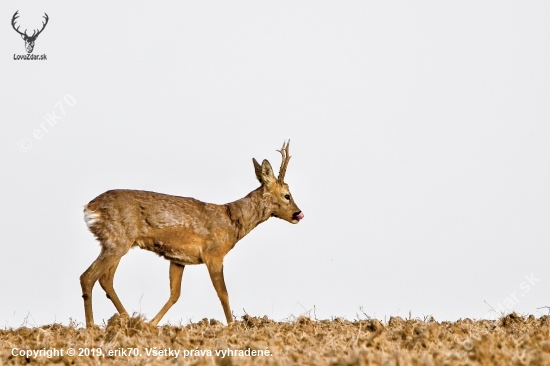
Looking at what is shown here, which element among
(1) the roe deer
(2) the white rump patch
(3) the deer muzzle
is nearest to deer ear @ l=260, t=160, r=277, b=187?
(1) the roe deer

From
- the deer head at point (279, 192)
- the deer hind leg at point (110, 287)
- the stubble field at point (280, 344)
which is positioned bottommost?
the stubble field at point (280, 344)

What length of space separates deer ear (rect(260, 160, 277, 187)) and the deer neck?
0.53ft

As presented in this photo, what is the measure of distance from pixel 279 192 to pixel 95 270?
151 inches

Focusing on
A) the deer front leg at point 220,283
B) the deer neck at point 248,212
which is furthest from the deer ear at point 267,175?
the deer front leg at point 220,283

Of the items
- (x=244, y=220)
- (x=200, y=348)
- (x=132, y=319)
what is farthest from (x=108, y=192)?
(x=200, y=348)

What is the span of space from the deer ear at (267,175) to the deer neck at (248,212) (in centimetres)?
16

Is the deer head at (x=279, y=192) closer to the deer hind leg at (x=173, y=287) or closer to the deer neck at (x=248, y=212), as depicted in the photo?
the deer neck at (x=248, y=212)

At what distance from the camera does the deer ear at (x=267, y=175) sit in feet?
48.4

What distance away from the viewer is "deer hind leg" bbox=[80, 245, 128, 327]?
12289 millimetres

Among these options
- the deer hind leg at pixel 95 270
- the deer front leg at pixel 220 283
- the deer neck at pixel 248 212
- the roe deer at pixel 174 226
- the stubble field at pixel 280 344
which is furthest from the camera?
the deer neck at pixel 248 212

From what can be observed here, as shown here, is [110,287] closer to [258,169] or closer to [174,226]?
[174,226]

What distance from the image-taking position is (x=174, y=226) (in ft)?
43.8

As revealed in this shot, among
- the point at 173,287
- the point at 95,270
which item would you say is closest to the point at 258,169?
the point at 173,287

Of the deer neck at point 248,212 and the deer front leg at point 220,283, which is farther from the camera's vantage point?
the deer neck at point 248,212
